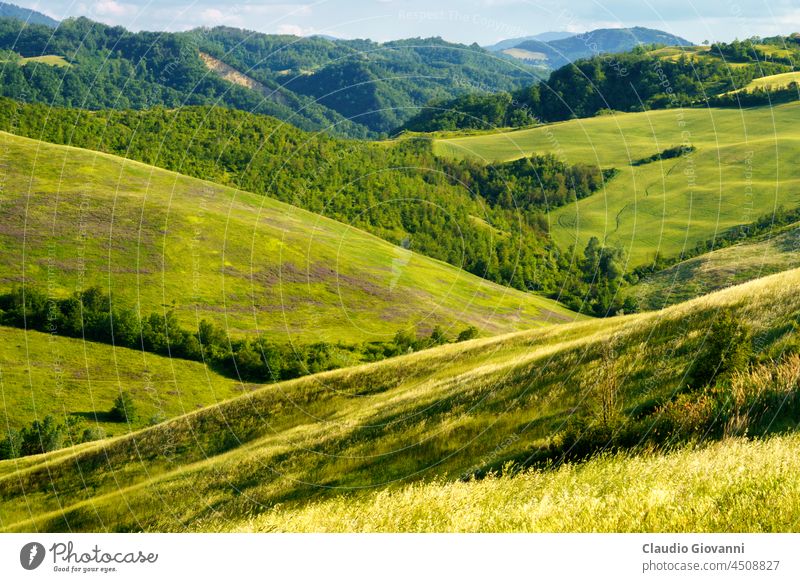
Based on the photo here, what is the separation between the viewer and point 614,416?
17.0 meters

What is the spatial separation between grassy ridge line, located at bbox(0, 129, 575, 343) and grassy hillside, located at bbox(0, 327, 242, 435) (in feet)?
44.4

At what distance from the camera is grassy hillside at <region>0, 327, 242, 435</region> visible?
402 feet

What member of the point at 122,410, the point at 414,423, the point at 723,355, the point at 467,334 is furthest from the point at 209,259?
the point at 723,355

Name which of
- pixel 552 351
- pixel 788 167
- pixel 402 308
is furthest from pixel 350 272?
pixel 552 351

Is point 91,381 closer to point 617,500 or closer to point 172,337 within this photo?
point 172,337

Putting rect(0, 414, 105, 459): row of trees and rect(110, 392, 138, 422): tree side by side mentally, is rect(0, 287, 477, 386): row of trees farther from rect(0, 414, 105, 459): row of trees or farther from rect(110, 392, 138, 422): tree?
rect(0, 414, 105, 459): row of trees

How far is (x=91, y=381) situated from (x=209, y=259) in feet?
143

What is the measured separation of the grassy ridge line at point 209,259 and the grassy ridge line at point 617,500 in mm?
136424

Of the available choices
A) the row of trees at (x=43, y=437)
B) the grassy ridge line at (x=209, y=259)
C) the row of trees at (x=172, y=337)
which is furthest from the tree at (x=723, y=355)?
the grassy ridge line at (x=209, y=259)

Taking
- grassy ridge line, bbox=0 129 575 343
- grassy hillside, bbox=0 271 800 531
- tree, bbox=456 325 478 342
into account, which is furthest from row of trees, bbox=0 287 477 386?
grassy hillside, bbox=0 271 800 531

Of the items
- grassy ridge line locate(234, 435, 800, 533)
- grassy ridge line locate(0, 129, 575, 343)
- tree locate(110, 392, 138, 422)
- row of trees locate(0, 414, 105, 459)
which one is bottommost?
tree locate(110, 392, 138, 422)

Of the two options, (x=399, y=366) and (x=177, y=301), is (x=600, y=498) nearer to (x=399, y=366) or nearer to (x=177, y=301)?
(x=399, y=366)

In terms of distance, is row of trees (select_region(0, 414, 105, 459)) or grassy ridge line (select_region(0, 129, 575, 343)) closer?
row of trees (select_region(0, 414, 105, 459))

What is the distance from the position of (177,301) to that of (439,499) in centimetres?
15173
